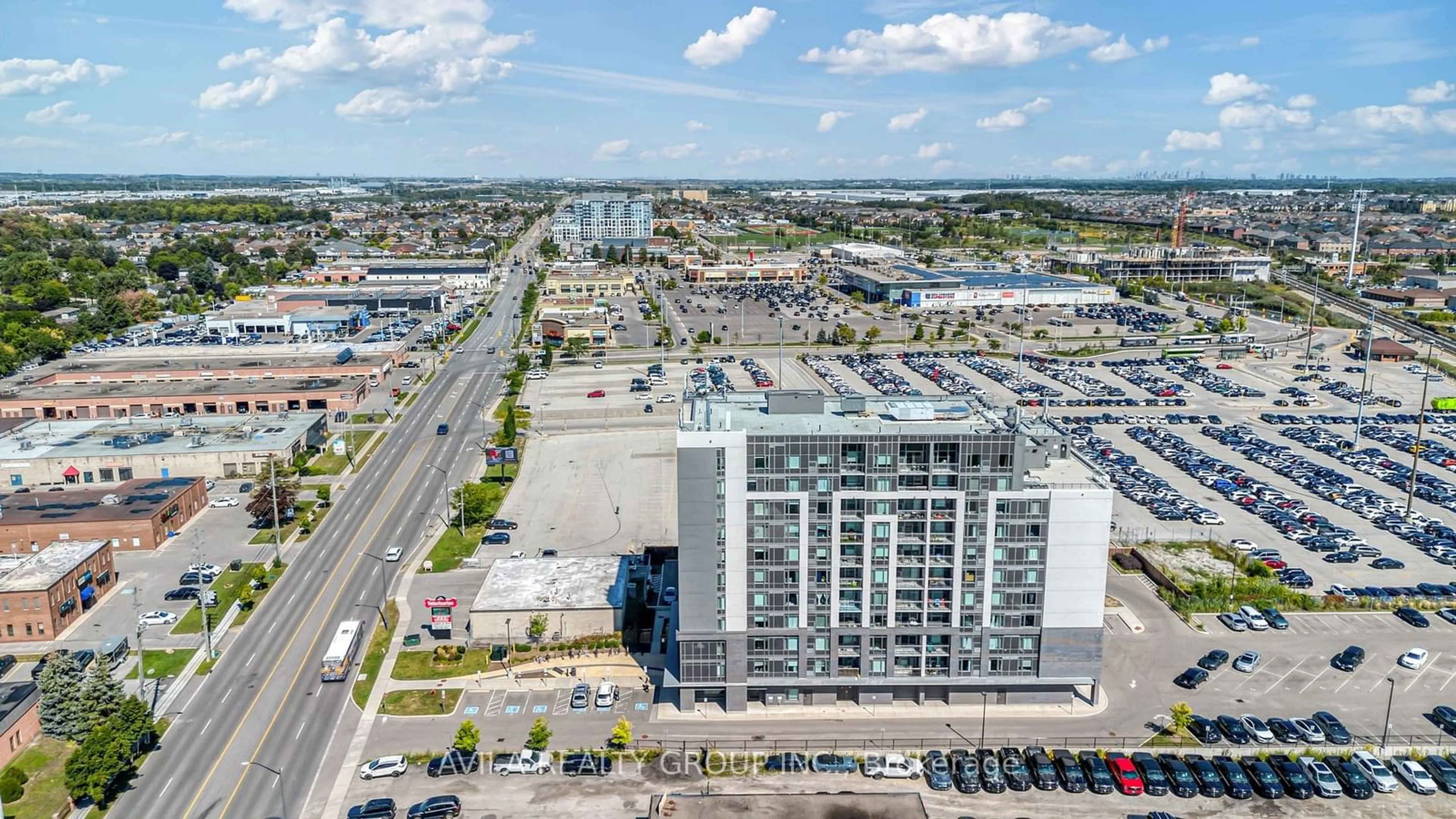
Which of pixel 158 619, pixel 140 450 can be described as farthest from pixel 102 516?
pixel 140 450

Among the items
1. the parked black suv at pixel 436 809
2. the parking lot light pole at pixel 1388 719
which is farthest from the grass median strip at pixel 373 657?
the parking lot light pole at pixel 1388 719

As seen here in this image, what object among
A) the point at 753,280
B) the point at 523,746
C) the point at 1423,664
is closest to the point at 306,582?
the point at 523,746

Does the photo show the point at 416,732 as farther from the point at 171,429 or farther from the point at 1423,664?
the point at 171,429

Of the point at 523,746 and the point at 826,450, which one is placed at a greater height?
the point at 826,450

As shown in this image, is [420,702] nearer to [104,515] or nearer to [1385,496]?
[104,515]

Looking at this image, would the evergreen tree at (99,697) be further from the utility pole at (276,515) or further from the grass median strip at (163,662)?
the utility pole at (276,515)

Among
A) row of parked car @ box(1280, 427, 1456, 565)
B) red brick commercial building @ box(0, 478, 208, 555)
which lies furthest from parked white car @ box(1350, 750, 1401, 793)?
red brick commercial building @ box(0, 478, 208, 555)
